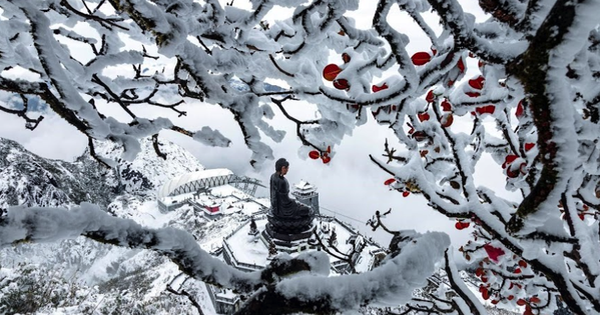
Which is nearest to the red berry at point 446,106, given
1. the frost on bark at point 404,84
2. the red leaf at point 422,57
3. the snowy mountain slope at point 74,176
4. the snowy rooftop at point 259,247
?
the frost on bark at point 404,84

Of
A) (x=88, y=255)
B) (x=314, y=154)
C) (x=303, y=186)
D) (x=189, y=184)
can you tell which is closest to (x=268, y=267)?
(x=314, y=154)

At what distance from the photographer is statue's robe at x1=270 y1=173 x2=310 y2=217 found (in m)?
11.1

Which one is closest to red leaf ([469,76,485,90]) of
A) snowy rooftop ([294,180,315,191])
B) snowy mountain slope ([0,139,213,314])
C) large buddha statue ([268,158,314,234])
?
snowy mountain slope ([0,139,213,314])

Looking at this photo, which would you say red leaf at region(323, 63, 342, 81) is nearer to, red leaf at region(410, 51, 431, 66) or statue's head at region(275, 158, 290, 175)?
red leaf at region(410, 51, 431, 66)

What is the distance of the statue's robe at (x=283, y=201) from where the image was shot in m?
11.1

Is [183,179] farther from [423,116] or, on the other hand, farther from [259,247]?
[423,116]

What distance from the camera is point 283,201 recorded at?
11445 mm

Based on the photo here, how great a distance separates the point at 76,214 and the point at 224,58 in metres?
1.29

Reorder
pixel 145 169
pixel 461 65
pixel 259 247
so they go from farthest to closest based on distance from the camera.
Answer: pixel 145 169 → pixel 259 247 → pixel 461 65

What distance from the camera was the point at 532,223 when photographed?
1047 mm

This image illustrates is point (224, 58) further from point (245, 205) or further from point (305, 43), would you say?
point (245, 205)

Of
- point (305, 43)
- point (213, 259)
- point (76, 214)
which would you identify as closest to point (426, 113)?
point (305, 43)

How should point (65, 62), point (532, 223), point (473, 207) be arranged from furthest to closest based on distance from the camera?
point (65, 62) < point (473, 207) < point (532, 223)

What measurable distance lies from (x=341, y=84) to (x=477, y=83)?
3.59 feet
